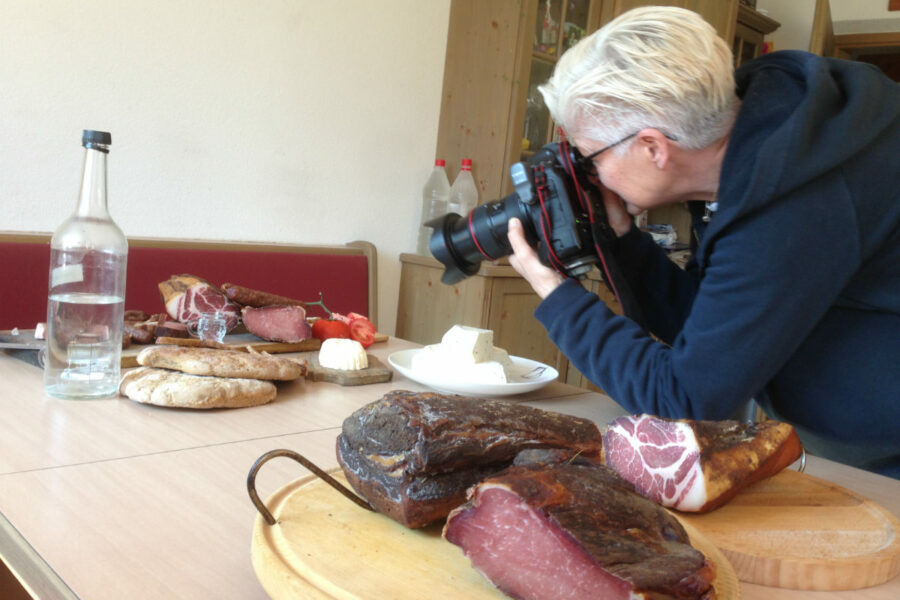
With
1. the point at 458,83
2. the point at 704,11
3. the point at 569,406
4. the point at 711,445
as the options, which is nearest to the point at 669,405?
the point at 569,406

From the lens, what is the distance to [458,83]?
9.77ft

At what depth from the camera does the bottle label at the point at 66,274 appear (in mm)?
1034

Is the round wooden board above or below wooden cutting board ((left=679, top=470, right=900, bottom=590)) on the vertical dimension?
above

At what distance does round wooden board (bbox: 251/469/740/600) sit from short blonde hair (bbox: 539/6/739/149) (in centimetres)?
62

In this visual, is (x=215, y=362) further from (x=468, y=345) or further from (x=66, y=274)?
(x=468, y=345)

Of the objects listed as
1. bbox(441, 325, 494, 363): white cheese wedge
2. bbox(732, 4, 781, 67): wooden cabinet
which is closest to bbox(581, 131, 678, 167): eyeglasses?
bbox(441, 325, 494, 363): white cheese wedge

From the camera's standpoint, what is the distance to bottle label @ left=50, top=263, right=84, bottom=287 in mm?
1034

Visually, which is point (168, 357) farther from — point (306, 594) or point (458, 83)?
point (458, 83)

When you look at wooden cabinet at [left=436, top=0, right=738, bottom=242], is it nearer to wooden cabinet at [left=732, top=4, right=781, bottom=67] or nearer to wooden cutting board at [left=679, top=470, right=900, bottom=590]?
wooden cabinet at [left=732, top=4, right=781, bottom=67]

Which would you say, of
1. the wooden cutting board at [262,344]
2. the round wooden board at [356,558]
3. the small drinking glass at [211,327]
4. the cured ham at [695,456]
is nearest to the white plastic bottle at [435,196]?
the wooden cutting board at [262,344]

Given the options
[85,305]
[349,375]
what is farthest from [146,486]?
[349,375]

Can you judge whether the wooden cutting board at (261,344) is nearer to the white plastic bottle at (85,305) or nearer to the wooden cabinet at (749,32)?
the white plastic bottle at (85,305)

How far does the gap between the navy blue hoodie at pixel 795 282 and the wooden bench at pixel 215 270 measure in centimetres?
126

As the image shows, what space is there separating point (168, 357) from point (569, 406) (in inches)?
24.0
